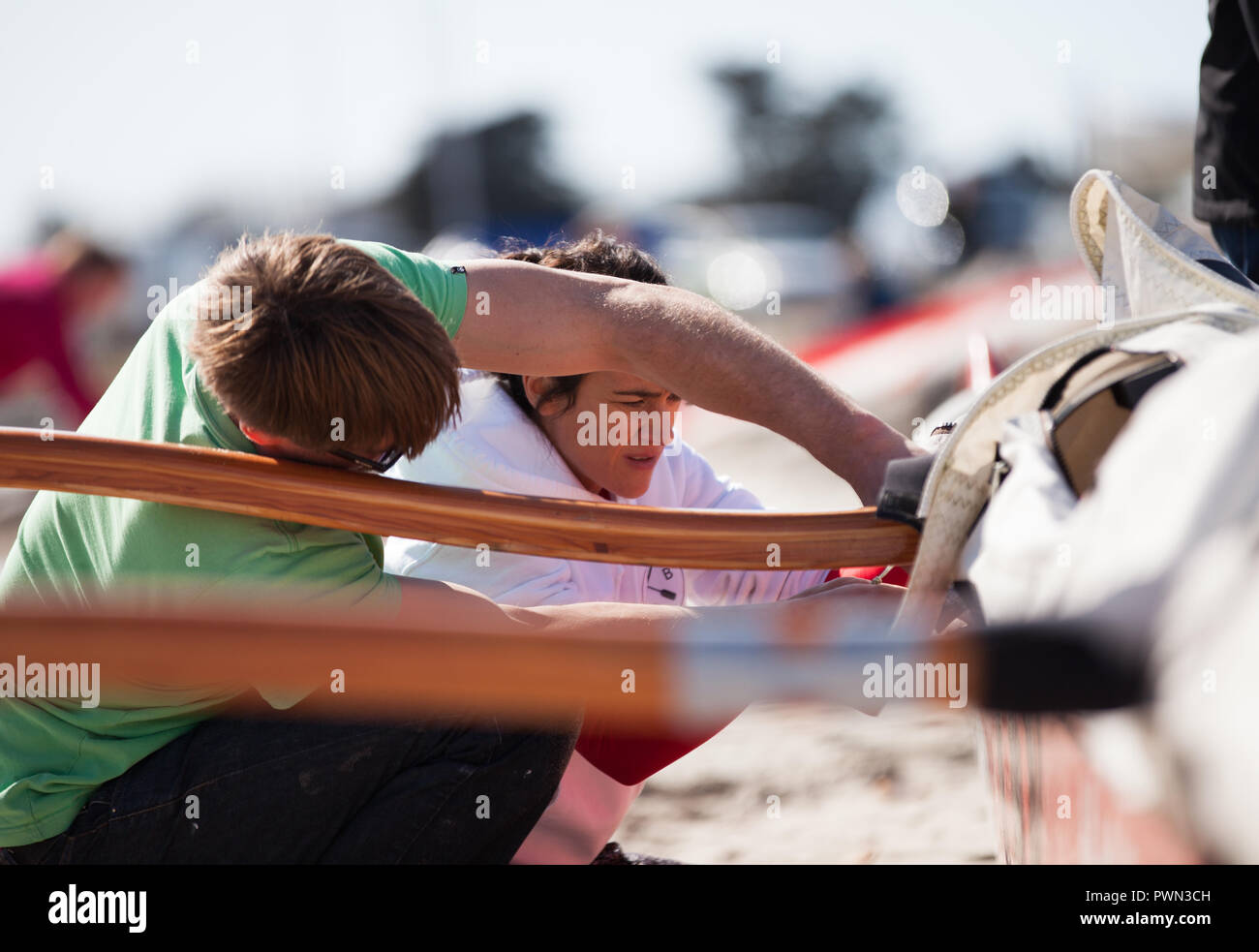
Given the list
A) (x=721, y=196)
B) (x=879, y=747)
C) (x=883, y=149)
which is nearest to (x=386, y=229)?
(x=721, y=196)

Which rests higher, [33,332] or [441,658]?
[33,332]

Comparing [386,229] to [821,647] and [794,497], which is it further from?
A: [821,647]

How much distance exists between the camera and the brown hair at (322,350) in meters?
1.44

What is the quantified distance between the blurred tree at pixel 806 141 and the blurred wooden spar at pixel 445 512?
135ft

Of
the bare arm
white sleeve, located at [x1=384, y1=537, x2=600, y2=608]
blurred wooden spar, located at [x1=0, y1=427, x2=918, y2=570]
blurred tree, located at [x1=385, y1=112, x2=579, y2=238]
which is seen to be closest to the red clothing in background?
white sleeve, located at [x1=384, y1=537, x2=600, y2=608]

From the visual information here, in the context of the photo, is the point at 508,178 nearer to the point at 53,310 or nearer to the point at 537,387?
the point at 53,310

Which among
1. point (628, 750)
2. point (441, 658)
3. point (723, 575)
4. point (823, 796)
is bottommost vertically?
point (823, 796)

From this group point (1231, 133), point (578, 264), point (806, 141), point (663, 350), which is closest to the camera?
point (663, 350)

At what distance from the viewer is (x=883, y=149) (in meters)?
43.0

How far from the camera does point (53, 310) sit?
15.6 feet

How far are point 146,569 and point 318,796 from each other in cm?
39

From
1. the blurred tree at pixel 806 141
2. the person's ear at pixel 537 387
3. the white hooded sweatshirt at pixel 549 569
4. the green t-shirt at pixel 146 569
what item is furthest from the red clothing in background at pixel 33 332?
the blurred tree at pixel 806 141

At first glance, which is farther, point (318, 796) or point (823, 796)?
point (823, 796)

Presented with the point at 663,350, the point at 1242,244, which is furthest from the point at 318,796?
the point at 1242,244
